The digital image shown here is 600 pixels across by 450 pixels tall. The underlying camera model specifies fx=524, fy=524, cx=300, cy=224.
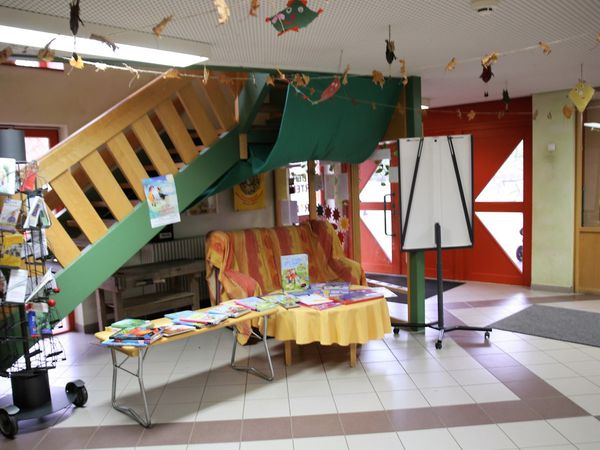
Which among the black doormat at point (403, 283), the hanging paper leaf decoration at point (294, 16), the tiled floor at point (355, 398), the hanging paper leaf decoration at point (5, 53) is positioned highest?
the hanging paper leaf decoration at point (5, 53)

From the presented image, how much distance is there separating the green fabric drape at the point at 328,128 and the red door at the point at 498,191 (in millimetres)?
2540

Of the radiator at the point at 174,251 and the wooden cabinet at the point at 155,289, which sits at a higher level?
the radiator at the point at 174,251

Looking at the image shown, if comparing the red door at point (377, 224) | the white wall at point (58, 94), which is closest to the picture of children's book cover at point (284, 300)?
the white wall at point (58, 94)

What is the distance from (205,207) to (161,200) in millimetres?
2039

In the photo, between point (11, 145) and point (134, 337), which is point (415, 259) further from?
point (11, 145)

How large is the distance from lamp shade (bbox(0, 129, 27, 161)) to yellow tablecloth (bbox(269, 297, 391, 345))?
2.33 metres

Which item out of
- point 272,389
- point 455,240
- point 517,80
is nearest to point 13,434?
point 272,389

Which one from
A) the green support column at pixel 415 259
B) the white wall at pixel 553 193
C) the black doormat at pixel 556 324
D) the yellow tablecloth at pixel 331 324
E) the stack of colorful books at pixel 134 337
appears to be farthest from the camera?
the white wall at pixel 553 193

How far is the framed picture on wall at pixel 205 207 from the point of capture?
654 centimetres

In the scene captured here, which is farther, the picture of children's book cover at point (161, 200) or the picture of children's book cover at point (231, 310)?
the picture of children's book cover at point (161, 200)

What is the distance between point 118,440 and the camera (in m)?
3.41

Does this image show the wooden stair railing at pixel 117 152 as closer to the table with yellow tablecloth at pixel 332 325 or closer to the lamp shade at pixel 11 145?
the lamp shade at pixel 11 145

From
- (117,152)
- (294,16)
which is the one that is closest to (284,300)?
(117,152)

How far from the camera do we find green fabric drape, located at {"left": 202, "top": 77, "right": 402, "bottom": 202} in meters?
4.65
